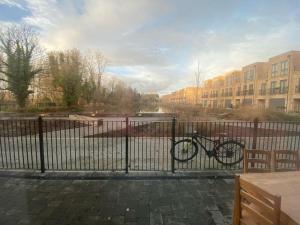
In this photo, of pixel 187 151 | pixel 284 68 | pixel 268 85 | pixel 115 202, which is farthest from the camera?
pixel 268 85

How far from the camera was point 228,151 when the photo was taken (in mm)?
5742

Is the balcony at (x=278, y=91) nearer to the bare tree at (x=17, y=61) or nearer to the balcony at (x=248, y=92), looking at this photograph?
the balcony at (x=248, y=92)

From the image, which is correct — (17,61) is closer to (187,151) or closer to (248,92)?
(187,151)

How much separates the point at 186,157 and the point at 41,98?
90.7 feet

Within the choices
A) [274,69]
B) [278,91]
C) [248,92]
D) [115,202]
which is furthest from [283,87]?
[115,202]

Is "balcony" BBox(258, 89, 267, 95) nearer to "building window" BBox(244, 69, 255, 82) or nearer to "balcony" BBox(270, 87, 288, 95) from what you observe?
"balcony" BBox(270, 87, 288, 95)

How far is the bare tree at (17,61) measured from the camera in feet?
69.3

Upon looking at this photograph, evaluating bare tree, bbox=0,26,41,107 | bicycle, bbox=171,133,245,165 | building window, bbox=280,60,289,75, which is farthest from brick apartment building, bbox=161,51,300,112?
bare tree, bbox=0,26,41,107

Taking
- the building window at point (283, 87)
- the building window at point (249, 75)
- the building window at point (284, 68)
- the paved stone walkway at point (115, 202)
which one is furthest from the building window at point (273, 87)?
the paved stone walkway at point (115, 202)

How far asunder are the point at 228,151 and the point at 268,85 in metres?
35.7

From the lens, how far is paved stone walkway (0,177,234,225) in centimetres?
296

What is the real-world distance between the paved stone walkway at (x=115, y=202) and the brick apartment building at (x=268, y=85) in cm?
1965

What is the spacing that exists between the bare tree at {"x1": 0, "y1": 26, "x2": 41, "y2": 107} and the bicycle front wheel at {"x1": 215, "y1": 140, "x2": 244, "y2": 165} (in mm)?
23349

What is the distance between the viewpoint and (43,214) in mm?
3043
